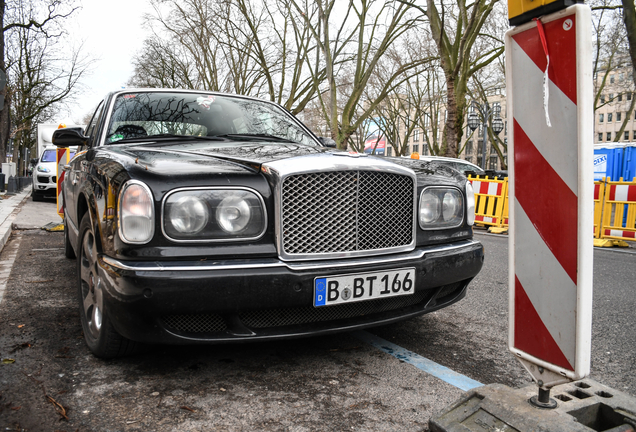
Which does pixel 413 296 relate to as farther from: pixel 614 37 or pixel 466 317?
pixel 614 37

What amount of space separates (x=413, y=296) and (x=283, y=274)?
32.8 inches

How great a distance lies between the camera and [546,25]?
67.9 inches

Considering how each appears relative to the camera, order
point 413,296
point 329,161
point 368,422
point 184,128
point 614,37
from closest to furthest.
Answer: point 368,422 → point 329,161 → point 413,296 → point 184,128 → point 614,37

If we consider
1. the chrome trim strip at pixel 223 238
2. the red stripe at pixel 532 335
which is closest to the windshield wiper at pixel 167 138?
the chrome trim strip at pixel 223 238

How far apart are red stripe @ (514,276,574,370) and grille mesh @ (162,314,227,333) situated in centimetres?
125

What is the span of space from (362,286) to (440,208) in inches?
30.1

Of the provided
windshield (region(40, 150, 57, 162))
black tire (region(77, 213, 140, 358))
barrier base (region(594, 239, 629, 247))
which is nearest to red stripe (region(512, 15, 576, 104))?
black tire (region(77, 213, 140, 358))

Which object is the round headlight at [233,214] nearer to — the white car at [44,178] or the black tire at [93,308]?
the black tire at [93,308]

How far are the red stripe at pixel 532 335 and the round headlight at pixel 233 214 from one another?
3.88ft

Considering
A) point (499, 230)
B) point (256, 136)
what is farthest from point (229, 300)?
point (499, 230)

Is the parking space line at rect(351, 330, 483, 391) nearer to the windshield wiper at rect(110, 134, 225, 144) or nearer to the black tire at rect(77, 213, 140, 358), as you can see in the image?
the black tire at rect(77, 213, 140, 358)

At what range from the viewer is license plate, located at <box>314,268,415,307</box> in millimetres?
2355

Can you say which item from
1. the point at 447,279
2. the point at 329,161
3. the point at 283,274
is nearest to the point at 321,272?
the point at 283,274

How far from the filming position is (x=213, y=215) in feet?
7.61
